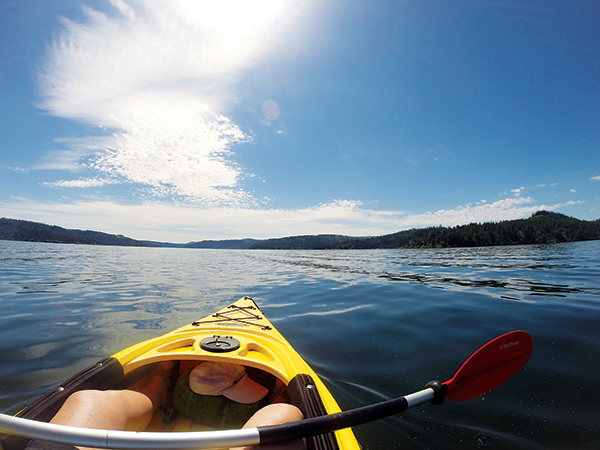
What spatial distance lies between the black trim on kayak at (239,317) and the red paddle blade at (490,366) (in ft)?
10.1

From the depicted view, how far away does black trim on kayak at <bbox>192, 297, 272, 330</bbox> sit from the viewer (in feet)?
16.5

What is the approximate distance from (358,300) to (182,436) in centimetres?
834

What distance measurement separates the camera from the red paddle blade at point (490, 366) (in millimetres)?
2711

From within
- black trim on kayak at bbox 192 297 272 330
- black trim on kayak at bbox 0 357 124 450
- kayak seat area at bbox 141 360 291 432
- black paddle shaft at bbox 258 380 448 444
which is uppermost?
black paddle shaft at bbox 258 380 448 444

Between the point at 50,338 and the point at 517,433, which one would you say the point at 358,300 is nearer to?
the point at 517,433

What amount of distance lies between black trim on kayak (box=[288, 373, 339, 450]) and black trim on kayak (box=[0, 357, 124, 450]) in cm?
198

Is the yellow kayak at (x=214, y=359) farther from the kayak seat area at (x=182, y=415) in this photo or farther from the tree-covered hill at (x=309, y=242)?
the tree-covered hill at (x=309, y=242)

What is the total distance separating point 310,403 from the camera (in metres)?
2.36

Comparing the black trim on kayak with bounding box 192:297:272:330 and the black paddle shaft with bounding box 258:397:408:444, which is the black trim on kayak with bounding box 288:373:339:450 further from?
the black trim on kayak with bounding box 192:297:272:330

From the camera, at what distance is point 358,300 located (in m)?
9.16

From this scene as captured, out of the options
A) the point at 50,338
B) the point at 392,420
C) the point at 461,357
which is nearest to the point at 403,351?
the point at 461,357

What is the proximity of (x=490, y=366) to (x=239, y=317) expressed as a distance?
14.4 ft

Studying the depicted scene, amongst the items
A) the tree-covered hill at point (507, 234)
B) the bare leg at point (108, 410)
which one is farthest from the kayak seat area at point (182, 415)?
the tree-covered hill at point (507, 234)

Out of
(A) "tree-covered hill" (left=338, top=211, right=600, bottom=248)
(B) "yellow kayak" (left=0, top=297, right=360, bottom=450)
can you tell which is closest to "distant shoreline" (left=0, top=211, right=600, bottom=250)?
(A) "tree-covered hill" (left=338, top=211, right=600, bottom=248)
